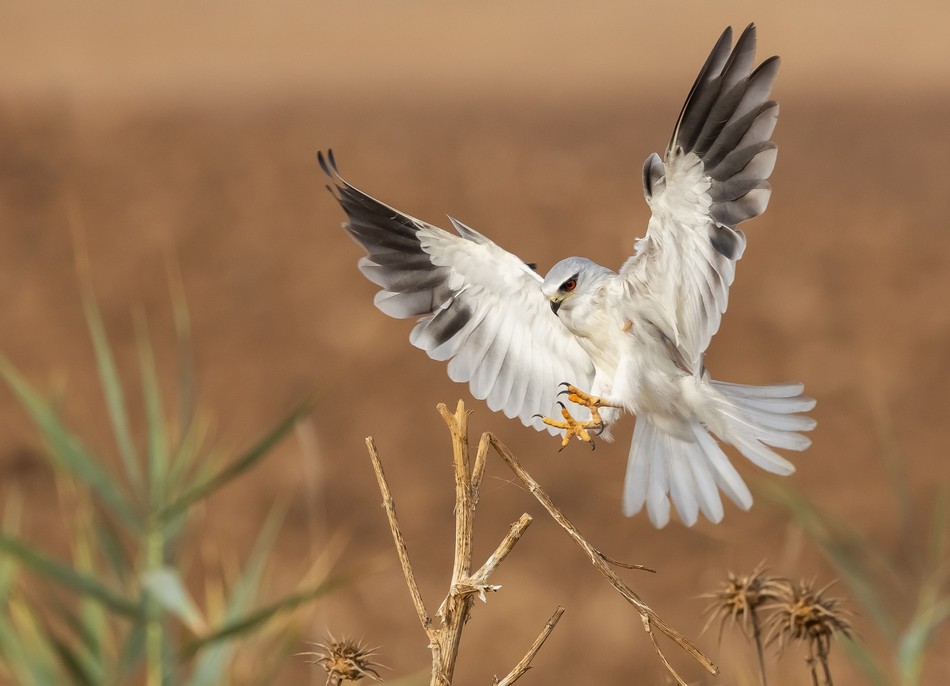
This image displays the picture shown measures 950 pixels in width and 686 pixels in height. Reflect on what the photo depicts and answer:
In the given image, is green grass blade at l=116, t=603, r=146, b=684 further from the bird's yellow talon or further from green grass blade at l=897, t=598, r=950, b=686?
green grass blade at l=897, t=598, r=950, b=686

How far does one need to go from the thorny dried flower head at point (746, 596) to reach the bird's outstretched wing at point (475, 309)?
4.64ft

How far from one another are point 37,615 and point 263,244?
10940 mm

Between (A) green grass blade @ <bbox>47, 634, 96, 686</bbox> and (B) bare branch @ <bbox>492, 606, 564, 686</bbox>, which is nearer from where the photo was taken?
(B) bare branch @ <bbox>492, 606, 564, 686</bbox>

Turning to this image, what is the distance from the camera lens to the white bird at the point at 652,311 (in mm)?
3422

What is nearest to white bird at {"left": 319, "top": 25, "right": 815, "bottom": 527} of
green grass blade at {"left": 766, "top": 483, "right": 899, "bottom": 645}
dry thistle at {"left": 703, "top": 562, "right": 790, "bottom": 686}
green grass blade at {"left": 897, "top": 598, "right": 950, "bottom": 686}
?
green grass blade at {"left": 766, "top": 483, "right": 899, "bottom": 645}

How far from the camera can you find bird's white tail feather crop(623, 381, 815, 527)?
369cm

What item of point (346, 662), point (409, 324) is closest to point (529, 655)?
point (346, 662)

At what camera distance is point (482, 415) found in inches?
470

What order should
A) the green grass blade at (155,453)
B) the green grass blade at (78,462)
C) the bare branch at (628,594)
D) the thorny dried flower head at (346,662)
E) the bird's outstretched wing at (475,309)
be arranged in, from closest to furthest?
the bare branch at (628,594) < the thorny dried flower head at (346,662) < the green grass blade at (78,462) < the green grass blade at (155,453) < the bird's outstretched wing at (475,309)

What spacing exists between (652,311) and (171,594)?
1.62 metres

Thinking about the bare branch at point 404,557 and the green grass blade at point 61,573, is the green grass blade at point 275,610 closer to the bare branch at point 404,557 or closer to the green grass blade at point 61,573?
the bare branch at point 404,557

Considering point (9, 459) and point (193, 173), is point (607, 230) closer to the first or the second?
point (193, 173)

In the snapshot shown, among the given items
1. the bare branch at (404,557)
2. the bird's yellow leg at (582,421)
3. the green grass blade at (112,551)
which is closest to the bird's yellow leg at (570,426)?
the bird's yellow leg at (582,421)

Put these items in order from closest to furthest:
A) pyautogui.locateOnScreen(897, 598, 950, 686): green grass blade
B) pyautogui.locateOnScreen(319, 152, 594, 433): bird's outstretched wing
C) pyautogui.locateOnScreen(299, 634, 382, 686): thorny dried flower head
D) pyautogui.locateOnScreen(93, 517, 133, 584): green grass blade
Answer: pyautogui.locateOnScreen(299, 634, 382, 686): thorny dried flower head, pyautogui.locateOnScreen(897, 598, 950, 686): green grass blade, pyautogui.locateOnScreen(93, 517, 133, 584): green grass blade, pyautogui.locateOnScreen(319, 152, 594, 433): bird's outstretched wing
